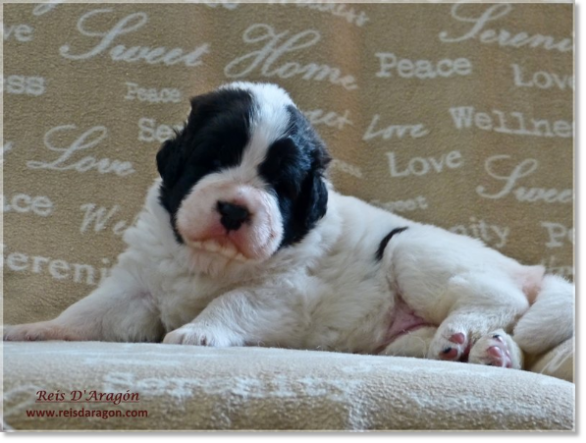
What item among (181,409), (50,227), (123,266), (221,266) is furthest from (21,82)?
(181,409)

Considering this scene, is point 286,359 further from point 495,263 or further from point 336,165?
point 336,165

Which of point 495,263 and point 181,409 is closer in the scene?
point 181,409

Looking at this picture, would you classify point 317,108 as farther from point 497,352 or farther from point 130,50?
point 497,352

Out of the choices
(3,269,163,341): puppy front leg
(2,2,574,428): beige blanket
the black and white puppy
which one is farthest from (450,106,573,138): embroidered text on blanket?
(3,269,163,341): puppy front leg

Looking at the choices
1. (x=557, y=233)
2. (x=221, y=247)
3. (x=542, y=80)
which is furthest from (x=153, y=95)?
(x=557, y=233)

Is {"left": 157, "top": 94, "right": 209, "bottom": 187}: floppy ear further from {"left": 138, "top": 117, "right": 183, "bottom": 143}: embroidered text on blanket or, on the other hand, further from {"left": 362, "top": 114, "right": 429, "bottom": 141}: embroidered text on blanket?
{"left": 362, "top": 114, "right": 429, "bottom": 141}: embroidered text on blanket

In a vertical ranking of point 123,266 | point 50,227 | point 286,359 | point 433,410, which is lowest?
point 50,227

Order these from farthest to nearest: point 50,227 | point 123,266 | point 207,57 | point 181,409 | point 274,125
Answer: point 207,57, point 50,227, point 123,266, point 274,125, point 181,409
